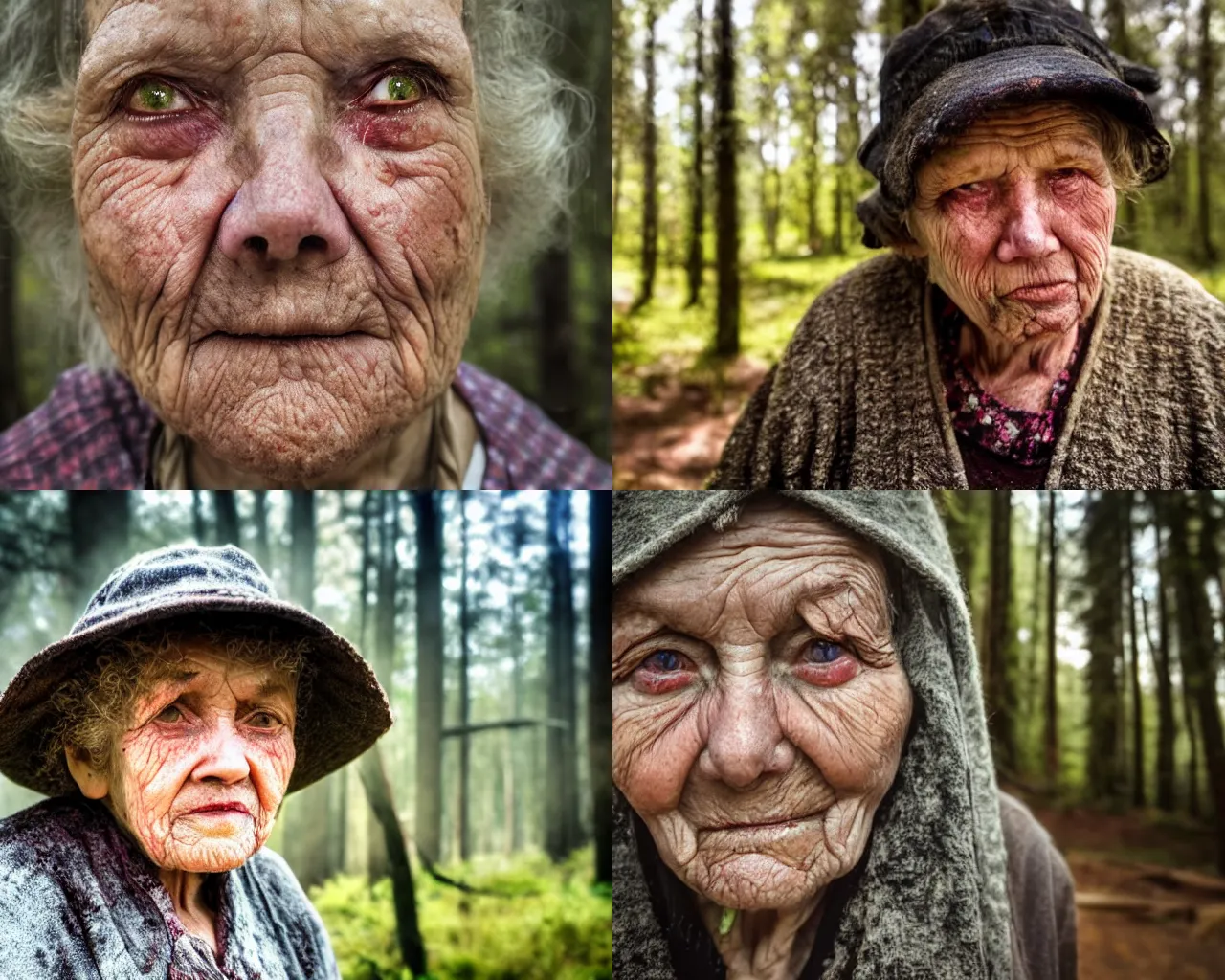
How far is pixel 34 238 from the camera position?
3.47 m

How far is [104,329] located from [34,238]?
1.56 ft

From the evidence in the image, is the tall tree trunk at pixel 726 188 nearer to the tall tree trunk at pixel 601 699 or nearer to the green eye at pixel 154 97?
the tall tree trunk at pixel 601 699

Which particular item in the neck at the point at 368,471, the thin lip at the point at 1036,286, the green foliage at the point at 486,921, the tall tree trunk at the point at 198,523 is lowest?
the green foliage at the point at 486,921

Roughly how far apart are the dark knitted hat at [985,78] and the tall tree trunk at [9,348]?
2.54m

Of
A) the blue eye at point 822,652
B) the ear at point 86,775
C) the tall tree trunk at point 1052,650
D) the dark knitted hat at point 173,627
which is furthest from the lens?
the tall tree trunk at point 1052,650

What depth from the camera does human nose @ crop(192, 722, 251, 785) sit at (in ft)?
8.83

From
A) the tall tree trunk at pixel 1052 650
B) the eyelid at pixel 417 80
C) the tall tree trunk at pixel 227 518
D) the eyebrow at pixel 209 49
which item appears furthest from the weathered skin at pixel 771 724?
the eyebrow at pixel 209 49

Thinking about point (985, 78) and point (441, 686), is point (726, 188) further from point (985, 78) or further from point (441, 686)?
point (441, 686)

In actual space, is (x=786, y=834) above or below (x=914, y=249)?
below

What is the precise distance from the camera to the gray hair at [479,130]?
10.5 ft

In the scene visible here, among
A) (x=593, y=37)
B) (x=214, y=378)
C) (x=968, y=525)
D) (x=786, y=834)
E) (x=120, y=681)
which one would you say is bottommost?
(x=786, y=834)

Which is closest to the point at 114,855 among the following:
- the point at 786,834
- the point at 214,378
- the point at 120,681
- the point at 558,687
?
the point at 120,681

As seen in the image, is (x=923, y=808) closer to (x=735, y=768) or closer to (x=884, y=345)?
(x=735, y=768)

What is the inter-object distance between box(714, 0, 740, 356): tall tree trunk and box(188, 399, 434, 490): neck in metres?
0.95
